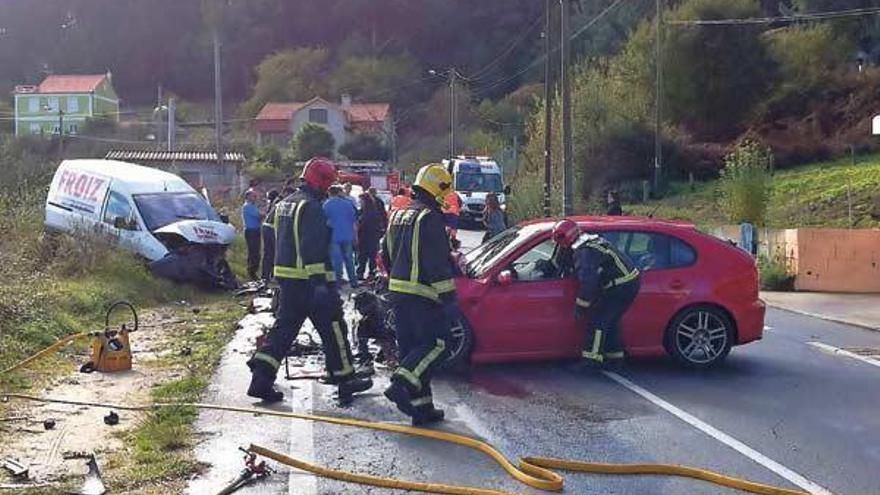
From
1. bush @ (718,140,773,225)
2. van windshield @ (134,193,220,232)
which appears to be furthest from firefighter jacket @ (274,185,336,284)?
bush @ (718,140,773,225)

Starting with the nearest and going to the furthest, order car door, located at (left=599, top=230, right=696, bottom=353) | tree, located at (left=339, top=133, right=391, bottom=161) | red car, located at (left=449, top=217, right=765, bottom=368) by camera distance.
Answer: red car, located at (left=449, top=217, right=765, bottom=368), car door, located at (left=599, top=230, right=696, bottom=353), tree, located at (left=339, top=133, right=391, bottom=161)

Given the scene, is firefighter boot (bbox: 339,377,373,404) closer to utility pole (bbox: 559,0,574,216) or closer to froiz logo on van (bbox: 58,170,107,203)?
froiz logo on van (bbox: 58,170,107,203)

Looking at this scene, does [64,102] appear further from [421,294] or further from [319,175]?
[421,294]

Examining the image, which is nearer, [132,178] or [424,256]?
[424,256]

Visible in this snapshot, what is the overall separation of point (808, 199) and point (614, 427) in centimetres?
2623

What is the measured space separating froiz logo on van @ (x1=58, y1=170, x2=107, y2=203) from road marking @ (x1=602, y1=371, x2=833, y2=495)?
13.1 m

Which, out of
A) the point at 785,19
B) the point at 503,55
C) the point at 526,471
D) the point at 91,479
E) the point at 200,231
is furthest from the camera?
the point at 503,55

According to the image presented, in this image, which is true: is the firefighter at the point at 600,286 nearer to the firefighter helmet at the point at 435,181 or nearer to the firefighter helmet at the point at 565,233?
the firefighter helmet at the point at 565,233

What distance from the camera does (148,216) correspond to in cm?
1980

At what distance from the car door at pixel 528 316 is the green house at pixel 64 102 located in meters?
71.0

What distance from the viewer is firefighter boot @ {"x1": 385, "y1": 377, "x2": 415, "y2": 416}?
8469 mm

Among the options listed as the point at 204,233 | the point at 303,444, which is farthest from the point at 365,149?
the point at 303,444

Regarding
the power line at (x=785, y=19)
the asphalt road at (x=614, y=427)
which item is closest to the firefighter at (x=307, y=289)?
the asphalt road at (x=614, y=427)

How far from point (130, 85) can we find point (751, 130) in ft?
188
